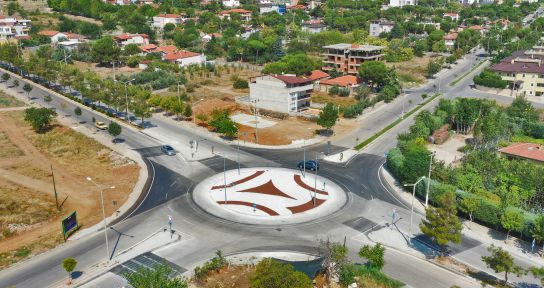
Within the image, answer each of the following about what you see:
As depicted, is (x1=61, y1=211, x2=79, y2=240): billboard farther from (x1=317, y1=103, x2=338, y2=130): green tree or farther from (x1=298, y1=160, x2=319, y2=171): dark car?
(x1=317, y1=103, x2=338, y2=130): green tree

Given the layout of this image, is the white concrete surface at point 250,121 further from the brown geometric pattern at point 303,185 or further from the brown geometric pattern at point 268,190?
the brown geometric pattern at point 268,190

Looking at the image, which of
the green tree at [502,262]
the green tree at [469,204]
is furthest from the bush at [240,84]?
the green tree at [502,262]

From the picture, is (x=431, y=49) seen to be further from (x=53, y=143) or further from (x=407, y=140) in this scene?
(x=53, y=143)

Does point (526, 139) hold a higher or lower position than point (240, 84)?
lower

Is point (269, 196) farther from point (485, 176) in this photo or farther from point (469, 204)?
point (485, 176)

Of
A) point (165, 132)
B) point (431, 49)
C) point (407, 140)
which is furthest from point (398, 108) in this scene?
point (431, 49)

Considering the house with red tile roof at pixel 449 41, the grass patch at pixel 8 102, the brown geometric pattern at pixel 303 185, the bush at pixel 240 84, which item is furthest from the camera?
the house with red tile roof at pixel 449 41

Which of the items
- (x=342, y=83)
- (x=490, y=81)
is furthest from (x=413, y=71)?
(x=342, y=83)
